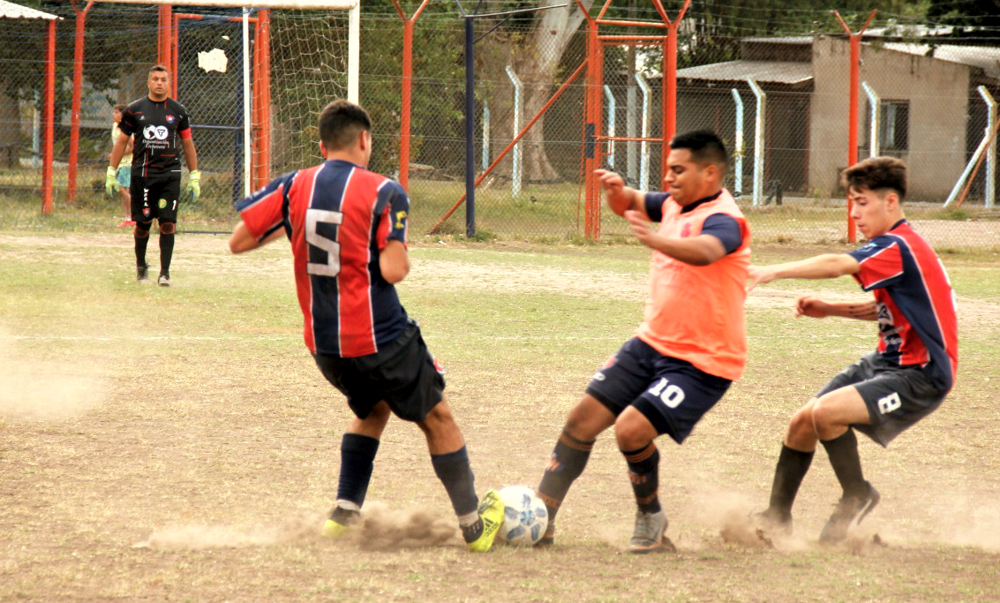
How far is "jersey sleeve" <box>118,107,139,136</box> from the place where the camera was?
36.6 ft

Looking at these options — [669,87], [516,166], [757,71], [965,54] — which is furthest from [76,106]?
[965,54]

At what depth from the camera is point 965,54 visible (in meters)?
29.5

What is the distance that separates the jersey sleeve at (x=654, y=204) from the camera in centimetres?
469

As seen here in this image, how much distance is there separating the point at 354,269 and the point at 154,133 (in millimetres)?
7841


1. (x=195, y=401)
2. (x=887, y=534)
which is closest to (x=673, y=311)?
(x=887, y=534)

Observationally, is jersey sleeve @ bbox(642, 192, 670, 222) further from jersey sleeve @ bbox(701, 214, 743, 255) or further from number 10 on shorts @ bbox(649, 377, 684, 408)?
number 10 on shorts @ bbox(649, 377, 684, 408)

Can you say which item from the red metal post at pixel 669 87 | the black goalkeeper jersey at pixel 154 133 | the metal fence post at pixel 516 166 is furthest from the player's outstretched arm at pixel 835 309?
the metal fence post at pixel 516 166

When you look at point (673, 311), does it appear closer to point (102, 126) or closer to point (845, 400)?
point (845, 400)

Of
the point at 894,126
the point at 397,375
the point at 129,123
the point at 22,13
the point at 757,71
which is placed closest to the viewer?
the point at 397,375

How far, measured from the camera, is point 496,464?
218 inches

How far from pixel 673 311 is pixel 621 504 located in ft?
3.48

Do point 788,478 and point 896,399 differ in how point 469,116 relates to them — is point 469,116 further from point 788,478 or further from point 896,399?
point 896,399

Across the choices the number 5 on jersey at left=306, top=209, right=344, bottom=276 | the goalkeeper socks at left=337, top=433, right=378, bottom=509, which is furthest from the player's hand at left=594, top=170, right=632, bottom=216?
the goalkeeper socks at left=337, top=433, right=378, bottom=509

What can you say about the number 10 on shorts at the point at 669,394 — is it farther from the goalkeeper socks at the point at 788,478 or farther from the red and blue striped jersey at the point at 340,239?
the red and blue striped jersey at the point at 340,239
